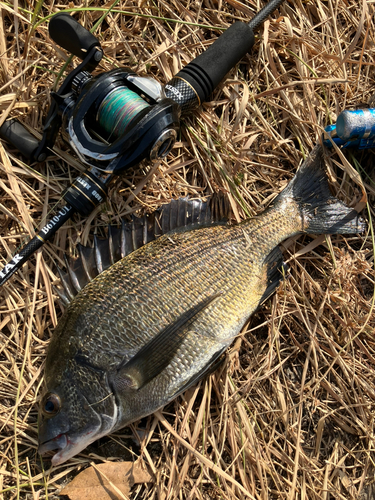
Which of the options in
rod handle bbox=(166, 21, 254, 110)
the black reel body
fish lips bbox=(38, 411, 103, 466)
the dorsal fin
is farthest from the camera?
rod handle bbox=(166, 21, 254, 110)

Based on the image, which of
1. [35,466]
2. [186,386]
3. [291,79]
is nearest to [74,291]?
[186,386]

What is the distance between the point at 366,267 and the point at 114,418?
2.02 metres

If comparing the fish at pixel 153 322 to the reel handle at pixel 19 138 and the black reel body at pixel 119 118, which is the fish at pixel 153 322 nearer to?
the black reel body at pixel 119 118

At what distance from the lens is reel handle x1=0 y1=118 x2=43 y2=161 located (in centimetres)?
262

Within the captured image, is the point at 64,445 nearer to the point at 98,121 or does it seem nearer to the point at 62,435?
the point at 62,435

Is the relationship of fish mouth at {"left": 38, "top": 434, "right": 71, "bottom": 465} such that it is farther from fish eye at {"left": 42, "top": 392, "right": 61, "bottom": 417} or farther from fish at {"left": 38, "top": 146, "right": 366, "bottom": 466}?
fish eye at {"left": 42, "top": 392, "right": 61, "bottom": 417}

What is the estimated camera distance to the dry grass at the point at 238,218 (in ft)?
8.39

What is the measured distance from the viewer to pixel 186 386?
2.39 metres

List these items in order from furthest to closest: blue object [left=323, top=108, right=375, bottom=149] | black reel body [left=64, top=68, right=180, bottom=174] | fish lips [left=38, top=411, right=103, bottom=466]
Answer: blue object [left=323, top=108, right=375, bottom=149] → black reel body [left=64, top=68, right=180, bottom=174] → fish lips [left=38, top=411, right=103, bottom=466]

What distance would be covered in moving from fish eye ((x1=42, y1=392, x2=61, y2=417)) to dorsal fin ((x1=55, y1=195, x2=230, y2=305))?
0.56 meters

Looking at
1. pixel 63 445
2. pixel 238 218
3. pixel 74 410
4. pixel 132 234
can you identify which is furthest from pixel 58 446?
pixel 238 218

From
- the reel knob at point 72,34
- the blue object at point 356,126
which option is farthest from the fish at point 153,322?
the reel knob at point 72,34

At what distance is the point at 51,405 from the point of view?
2.12 meters

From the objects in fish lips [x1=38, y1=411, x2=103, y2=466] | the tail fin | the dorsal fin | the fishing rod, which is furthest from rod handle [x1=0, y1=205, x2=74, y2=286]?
the tail fin
